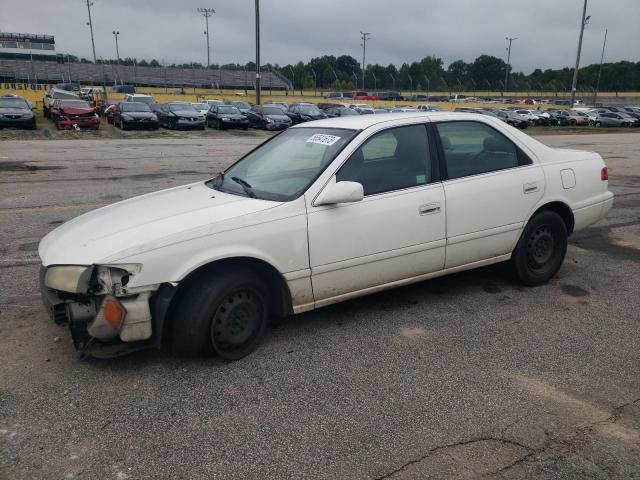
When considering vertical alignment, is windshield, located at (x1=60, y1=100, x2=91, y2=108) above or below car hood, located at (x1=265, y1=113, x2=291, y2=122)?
above

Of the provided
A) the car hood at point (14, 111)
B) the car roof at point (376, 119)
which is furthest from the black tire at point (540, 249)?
the car hood at point (14, 111)

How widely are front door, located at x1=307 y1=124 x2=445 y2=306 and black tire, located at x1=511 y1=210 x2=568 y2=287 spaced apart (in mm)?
972

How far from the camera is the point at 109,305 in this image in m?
3.19

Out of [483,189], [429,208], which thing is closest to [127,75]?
[483,189]

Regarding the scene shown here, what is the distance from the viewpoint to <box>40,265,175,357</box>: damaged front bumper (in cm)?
322

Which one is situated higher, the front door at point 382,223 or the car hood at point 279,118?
the front door at point 382,223

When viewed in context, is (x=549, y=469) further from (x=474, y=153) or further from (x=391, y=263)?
(x=474, y=153)

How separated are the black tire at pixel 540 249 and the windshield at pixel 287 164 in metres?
1.92

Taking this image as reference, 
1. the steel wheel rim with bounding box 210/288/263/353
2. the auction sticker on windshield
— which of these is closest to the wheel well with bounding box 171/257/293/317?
the steel wheel rim with bounding box 210/288/263/353

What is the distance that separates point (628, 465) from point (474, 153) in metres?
2.72

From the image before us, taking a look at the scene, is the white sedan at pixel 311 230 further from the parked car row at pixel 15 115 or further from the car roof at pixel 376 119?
the parked car row at pixel 15 115

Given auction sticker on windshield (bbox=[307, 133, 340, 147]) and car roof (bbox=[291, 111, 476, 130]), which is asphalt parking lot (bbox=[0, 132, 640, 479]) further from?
car roof (bbox=[291, 111, 476, 130])

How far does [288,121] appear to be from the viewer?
30.9 m

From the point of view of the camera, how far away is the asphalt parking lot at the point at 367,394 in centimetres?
266
